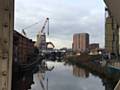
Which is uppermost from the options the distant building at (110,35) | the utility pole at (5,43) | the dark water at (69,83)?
the distant building at (110,35)

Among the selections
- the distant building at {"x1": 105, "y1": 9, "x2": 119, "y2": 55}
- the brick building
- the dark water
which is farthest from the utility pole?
the distant building at {"x1": 105, "y1": 9, "x2": 119, "y2": 55}

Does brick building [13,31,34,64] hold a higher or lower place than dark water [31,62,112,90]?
higher

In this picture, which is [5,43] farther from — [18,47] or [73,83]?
[18,47]

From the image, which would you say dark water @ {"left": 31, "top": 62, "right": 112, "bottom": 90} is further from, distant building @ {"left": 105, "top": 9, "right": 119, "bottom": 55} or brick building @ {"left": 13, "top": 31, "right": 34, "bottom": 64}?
distant building @ {"left": 105, "top": 9, "right": 119, "bottom": 55}

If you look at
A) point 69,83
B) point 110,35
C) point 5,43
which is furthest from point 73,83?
point 5,43

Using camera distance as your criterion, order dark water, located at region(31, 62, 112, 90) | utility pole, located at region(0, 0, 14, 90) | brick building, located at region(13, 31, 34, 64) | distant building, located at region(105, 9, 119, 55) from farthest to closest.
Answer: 1. distant building, located at region(105, 9, 119, 55)
2. brick building, located at region(13, 31, 34, 64)
3. dark water, located at region(31, 62, 112, 90)
4. utility pole, located at region(0, 0, 14, 90)

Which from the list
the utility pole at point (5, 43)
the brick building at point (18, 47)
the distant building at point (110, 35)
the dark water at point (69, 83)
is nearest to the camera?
the utility pole at point (5, 43)

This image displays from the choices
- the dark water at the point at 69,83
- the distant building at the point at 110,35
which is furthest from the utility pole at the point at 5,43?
the distant building at the point at 110,35

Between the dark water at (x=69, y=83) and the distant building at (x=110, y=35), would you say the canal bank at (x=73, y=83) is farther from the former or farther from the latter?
the distant building at (x=110, y=35)

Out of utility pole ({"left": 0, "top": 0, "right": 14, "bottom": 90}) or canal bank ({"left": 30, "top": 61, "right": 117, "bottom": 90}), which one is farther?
canal bank ({"left": 30, "top": 61, "right": 117, "bottom": 90})

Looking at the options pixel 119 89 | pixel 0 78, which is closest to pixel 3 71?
pixel 0 78

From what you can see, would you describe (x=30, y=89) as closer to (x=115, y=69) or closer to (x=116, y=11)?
(x=115, y=69)

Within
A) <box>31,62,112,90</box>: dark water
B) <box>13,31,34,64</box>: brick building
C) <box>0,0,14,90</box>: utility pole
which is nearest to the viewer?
<box>0,0,14,90</box>: utility pole

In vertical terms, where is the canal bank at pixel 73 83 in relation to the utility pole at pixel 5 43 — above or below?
below
